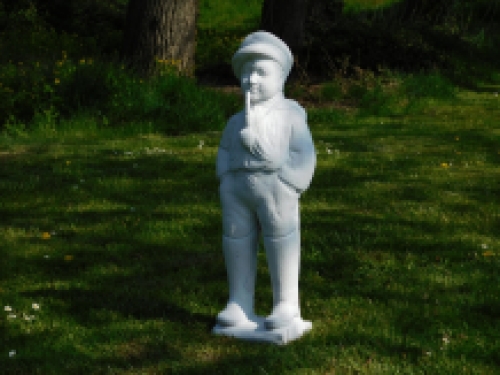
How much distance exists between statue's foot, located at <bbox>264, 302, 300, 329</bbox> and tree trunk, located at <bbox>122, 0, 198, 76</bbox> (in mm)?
7146

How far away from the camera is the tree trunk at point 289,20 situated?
12.6 meters

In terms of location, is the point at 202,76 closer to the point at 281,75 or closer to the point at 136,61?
the point at 136,61

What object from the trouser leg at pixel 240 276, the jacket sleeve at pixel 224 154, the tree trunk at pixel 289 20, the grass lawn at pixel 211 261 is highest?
the tree trunk at pixel 289 20

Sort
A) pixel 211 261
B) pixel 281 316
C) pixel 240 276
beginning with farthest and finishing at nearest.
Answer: pixel 211 261 → pixel 240 276 → pixel 281 316

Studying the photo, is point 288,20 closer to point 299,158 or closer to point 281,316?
point 299,158

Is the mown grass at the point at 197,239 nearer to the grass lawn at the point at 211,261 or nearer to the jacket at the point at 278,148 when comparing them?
the grass lawn at the point at 211,261

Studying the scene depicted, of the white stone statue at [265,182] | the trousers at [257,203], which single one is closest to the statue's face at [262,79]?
the white stone statue at [265,182]

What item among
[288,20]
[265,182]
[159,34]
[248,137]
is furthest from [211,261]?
[288,20]

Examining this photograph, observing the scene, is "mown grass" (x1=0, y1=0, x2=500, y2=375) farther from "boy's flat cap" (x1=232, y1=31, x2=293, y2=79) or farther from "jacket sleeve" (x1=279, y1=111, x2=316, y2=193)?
"boy's flat cap" (x1=232, y1=31, x2=293, y2=79)

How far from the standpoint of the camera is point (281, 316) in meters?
4.00

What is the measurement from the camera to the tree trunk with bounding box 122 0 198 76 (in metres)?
10.7

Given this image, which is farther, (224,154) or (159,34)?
(159,34)

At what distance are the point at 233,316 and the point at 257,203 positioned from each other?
64cm

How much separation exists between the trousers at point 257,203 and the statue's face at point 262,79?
0.40 m
